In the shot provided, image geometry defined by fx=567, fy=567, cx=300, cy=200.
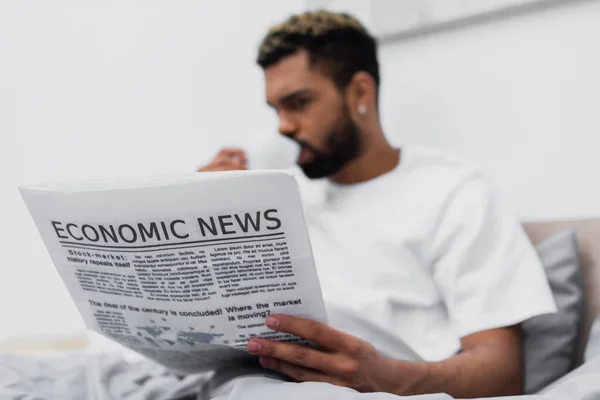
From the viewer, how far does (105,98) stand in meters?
1.43

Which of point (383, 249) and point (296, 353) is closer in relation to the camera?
point (296, 353)

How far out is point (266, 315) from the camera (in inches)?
23.6

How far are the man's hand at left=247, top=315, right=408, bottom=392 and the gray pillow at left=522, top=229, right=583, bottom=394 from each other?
0.33m

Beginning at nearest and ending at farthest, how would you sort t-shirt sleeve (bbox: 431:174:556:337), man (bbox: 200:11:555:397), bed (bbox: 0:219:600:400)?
bed (bbox: 0:219:600:400) → man (bbox: 200:11:555:397) → t-shirt sleeve (bbox: 431:174:556:337)

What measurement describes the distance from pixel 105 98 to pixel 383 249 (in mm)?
885

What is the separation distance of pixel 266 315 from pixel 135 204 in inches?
7.0

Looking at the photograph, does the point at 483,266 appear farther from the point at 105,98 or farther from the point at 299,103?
the point at 105,98

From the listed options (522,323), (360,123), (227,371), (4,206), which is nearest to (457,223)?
(522,323)

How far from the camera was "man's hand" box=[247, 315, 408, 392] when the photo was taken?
23.1 inches

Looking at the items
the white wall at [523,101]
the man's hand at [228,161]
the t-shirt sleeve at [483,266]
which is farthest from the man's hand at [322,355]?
the white wall at [523,101]

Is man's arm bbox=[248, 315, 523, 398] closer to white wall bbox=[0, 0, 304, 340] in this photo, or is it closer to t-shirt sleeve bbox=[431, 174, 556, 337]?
t-shirt sleeve bbox=[431, 174, 556, 337]

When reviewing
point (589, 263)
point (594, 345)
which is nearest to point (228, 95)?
point (589, 263)

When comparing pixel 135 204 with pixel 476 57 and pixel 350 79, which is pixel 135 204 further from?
pixel 476 57

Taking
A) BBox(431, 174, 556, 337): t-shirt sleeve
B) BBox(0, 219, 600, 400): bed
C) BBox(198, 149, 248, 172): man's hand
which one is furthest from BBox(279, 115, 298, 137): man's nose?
BBox(0, 219, 600, 400): bed
